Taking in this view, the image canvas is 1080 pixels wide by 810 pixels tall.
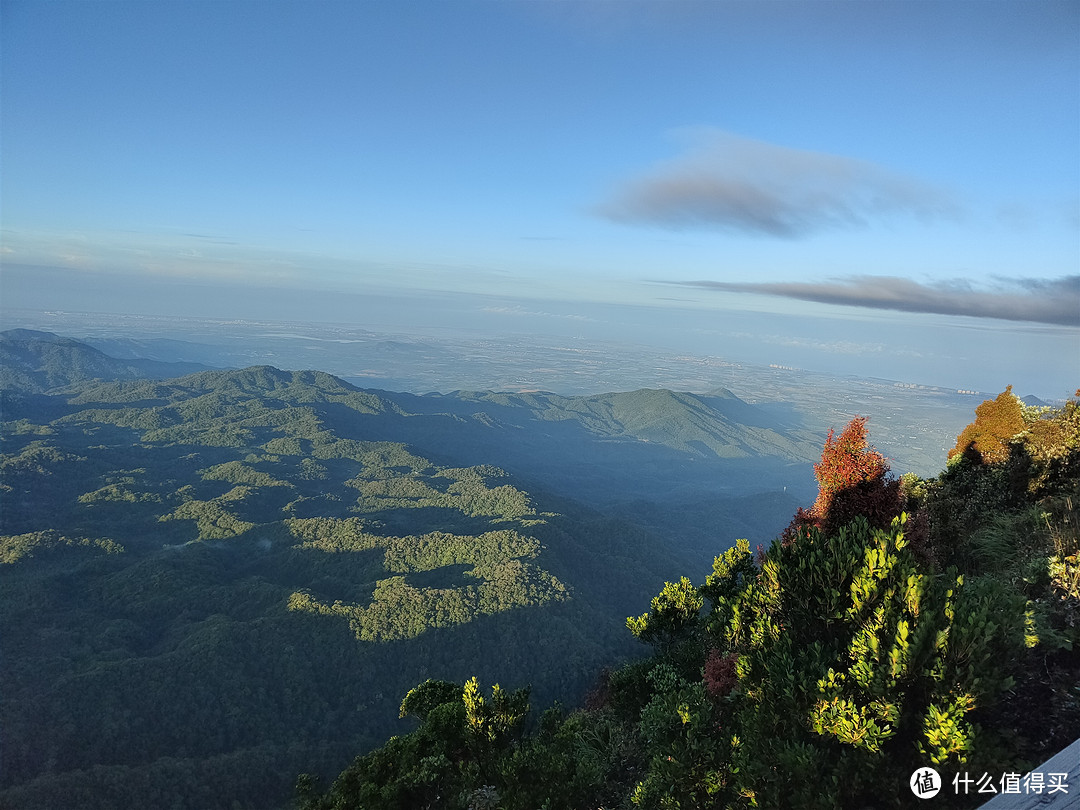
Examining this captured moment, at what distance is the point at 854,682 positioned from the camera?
9117 mm

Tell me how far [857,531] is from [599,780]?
12.1m

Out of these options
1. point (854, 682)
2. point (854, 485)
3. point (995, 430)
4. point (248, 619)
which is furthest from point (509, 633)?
point (854, 682)

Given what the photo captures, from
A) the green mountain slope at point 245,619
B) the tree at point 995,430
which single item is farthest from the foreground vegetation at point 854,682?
the green mountain slope at point 245,619

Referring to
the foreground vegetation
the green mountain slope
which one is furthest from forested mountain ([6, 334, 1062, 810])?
the green mountain slope

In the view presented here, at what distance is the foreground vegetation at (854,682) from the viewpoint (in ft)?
27.1

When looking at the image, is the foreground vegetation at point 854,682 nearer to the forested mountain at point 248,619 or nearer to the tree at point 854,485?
the tree at point 854,485

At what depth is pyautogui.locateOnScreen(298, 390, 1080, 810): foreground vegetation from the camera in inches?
325

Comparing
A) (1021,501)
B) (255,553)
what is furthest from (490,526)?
(1021,501)

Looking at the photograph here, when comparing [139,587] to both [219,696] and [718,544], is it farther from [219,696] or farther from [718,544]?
[718,544]

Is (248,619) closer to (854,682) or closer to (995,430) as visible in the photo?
(854,682)

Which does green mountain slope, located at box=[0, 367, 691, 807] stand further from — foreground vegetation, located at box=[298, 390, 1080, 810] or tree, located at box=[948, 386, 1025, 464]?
tree, located at box=[948, 386, 1025, 464]

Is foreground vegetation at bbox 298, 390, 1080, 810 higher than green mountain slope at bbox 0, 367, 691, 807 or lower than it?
higher

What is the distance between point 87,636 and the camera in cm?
8581

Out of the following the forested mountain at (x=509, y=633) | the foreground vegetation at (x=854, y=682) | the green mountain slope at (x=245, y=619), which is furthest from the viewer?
the green mountain slope at (x=245, y=619)
